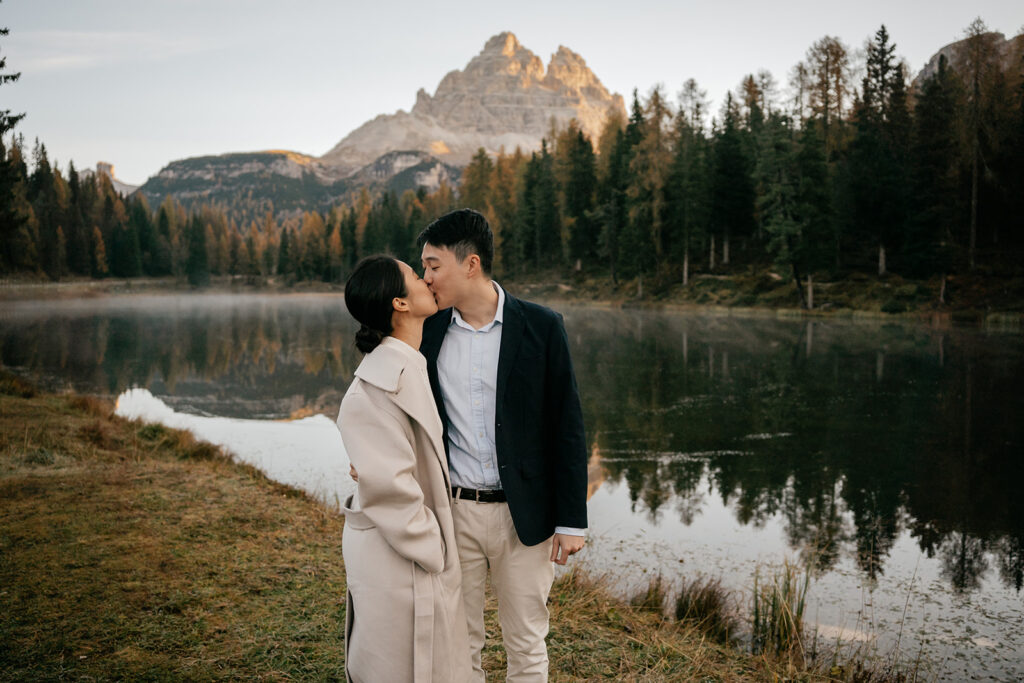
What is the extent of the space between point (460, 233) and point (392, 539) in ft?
4.25

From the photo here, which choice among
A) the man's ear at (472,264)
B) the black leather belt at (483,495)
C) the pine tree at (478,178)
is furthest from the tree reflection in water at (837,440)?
the pine tree at (478,178)

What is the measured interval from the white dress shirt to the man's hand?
23 mm

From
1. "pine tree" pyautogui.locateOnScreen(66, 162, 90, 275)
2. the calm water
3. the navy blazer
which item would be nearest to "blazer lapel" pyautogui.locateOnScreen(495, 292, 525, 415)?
the navy blazer

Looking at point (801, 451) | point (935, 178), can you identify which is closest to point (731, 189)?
point (935, 178)

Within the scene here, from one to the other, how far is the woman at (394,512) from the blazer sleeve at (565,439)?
68cm

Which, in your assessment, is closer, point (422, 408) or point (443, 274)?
→ point (422, 408)

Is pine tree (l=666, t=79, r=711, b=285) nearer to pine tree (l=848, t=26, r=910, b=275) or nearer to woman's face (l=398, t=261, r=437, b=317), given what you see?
pine tree (l=848, t=26, r=910, b=275)

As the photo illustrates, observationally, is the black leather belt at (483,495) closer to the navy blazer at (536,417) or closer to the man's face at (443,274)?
the navy blazer at (536,417)

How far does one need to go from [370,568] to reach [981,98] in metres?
42.0

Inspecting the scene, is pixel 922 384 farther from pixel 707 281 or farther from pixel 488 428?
A: pixel 707 281

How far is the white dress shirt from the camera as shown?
2.90 meters

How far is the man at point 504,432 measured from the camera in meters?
2.85

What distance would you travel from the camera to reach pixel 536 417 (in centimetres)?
296

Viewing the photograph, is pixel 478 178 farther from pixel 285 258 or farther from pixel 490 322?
pixel 490 322
